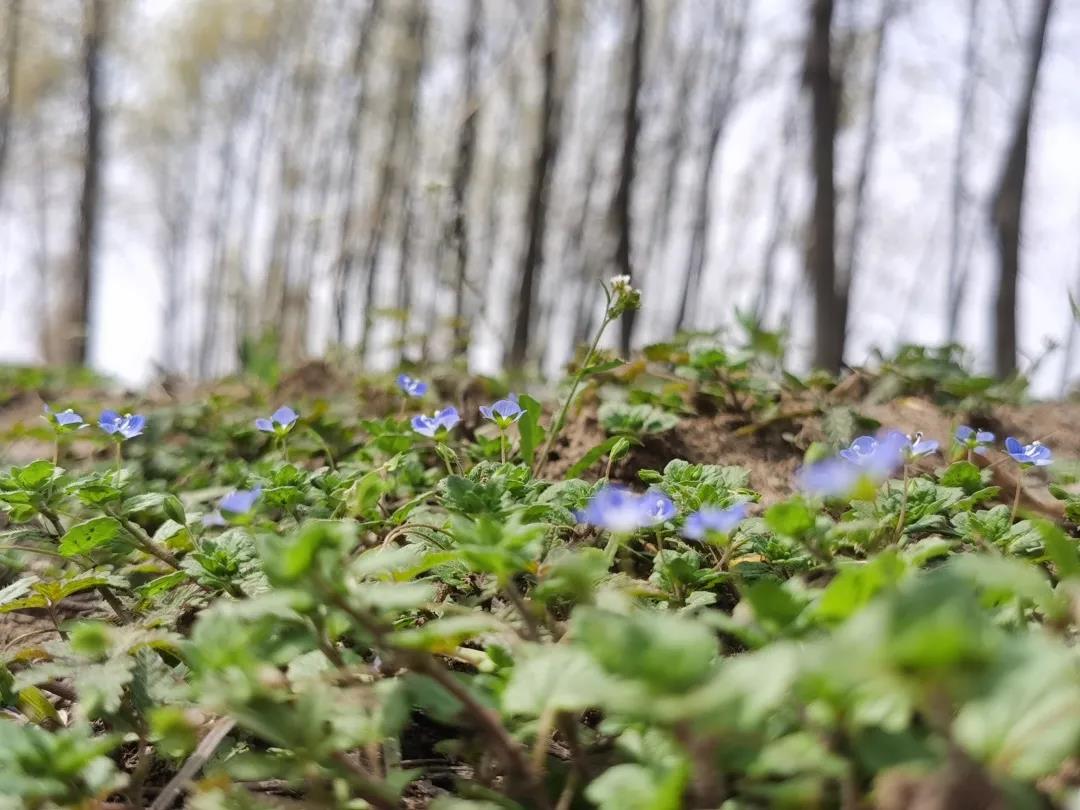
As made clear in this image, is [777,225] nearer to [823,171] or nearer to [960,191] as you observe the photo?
[960,191]

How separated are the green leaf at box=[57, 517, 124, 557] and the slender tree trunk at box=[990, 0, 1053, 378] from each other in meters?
6.34

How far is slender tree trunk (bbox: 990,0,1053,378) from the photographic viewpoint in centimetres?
641

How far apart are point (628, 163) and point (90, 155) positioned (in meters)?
8.33

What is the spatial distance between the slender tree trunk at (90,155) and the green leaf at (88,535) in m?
10.1

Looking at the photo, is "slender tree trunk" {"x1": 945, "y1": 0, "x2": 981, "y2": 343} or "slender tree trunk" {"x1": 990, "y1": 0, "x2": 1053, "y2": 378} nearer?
"slender tree trunk" {"x1": 990, "y1": 0, "x2": 1053, "y2": 378}

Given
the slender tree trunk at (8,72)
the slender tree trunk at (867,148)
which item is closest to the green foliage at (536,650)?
the slender tree trunk at (867,148)

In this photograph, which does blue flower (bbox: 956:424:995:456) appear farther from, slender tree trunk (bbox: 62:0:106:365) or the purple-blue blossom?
slender tree trunk (bbox: 62:0:106:365)

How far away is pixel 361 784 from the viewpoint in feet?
2.58

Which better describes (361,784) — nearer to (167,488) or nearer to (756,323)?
(167,488)

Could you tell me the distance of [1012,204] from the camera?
702cm

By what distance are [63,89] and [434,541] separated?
1859cm

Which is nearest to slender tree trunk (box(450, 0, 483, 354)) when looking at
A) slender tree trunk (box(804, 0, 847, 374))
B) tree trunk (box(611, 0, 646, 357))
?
tree trunk (box(611, 0, 646, 357))

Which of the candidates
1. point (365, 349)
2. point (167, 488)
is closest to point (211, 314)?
point (365, 349)

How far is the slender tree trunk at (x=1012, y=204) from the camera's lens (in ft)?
21.0
